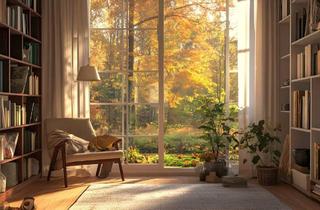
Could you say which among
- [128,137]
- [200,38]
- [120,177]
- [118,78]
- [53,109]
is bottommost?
[120,177]

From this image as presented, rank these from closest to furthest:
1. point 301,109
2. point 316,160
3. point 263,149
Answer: point 316,160 < point 301,109 < point 263,149

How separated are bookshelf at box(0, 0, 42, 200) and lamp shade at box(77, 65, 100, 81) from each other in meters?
0.56

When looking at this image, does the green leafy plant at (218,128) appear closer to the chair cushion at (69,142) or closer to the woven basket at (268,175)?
the woven basket at (268,175)

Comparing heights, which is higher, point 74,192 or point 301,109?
point 301,109

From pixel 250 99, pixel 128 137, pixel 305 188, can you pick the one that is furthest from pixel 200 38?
pixel 305 188

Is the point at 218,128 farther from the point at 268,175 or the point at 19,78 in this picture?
the point at 19,78

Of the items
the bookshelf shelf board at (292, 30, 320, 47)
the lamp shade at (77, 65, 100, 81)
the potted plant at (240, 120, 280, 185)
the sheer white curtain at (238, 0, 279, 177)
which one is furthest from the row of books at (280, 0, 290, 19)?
the lamp shade at (77, 65, 100, 81)

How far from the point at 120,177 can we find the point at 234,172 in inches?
58.6

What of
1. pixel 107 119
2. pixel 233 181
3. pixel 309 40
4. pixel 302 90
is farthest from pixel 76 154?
pixel 309 40

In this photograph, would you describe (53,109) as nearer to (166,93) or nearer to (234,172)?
(166,93)

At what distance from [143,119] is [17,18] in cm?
213

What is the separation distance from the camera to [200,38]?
6.39 meters

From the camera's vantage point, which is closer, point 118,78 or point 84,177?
point 84,177

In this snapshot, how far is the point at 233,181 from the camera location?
4.98 meters
